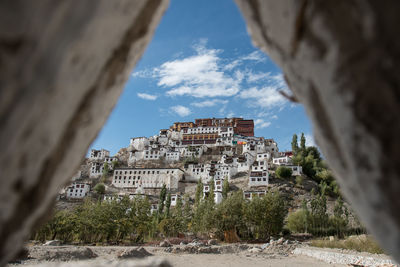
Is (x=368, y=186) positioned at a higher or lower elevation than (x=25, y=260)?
higher

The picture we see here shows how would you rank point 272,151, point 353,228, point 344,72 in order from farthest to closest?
1. point 272,151
2. point 353,228
3. point 344,72

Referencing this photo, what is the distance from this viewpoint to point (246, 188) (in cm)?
6444

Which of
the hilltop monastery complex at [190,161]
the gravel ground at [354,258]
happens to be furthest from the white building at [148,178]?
the gravel ground at [354,258]

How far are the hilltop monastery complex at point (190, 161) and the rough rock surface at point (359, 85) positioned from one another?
5709 centimetres

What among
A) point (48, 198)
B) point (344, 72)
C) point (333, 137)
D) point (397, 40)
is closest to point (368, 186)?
point (333, 137)

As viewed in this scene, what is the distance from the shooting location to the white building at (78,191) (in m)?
66.7

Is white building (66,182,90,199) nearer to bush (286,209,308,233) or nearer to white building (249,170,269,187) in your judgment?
white building (249,170,269,187)

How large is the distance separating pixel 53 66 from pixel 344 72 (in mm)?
1432

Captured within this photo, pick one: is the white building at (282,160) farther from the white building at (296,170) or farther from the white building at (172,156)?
the white building at (172,156)

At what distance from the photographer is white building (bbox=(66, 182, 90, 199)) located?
2625 inches

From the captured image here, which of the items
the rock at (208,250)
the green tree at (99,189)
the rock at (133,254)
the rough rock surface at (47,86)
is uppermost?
the green tree at (99,189)

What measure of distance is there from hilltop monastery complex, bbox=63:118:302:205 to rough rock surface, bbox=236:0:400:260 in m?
57.1

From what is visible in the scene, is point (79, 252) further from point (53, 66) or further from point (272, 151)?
point (272, 151)

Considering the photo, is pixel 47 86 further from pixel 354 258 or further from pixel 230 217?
pixel 230 217
